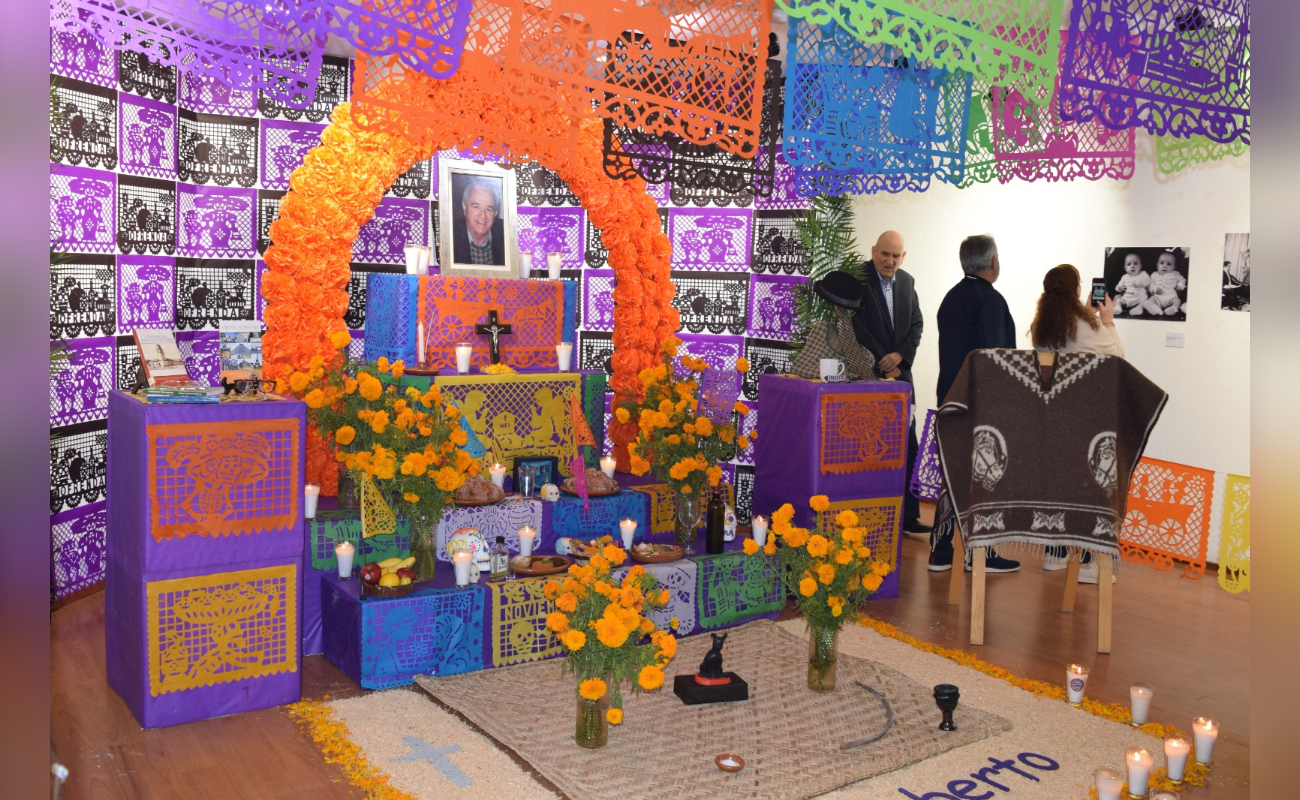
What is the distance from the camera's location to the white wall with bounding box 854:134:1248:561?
585cm

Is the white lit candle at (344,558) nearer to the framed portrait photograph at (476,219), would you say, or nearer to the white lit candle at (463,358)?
the white lit candle at (463,358)

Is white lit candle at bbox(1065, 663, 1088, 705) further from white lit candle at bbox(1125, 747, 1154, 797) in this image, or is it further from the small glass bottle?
the small glass bottle

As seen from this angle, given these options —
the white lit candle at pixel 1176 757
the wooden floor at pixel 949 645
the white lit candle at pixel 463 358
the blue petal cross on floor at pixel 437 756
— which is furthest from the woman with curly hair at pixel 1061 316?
the blue petal cross on floor at pixel 437 756

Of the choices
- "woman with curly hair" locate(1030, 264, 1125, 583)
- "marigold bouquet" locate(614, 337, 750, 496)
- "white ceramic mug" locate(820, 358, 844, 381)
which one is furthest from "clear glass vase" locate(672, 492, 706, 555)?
"woman with curly hair" locate(1030, 264, 1125, 583)

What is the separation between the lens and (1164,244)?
6102 mm

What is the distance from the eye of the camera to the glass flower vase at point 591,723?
330 cm

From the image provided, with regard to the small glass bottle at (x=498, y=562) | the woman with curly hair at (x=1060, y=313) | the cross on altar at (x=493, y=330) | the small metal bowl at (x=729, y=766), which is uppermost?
the woman with curly hair at (x=1060, y=313)

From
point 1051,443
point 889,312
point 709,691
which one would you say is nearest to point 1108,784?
point 709,691

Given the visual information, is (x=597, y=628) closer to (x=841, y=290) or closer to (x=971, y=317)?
(x=841, y=290)

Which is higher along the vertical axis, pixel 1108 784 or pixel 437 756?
pixel 1108 784

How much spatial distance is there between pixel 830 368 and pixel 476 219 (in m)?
2.25

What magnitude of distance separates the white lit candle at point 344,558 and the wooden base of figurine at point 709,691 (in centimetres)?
139

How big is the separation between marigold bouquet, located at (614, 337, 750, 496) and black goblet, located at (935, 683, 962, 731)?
1540 millimetres

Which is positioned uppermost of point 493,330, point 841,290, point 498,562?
point 841,290
